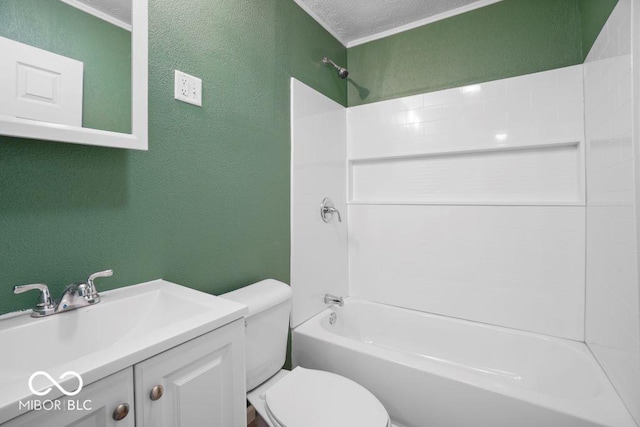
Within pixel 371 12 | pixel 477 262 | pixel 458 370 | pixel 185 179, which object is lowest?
pixel 458 370

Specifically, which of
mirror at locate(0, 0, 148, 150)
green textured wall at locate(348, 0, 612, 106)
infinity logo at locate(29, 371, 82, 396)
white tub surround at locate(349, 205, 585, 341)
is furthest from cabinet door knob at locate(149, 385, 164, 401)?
green textured wall at locate(348, 0, 612, 106)

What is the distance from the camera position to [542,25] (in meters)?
1.82

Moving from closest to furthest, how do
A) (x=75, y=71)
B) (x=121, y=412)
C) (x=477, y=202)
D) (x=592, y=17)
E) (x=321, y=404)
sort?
(x=121, y=412) < (x=75, y=71) < (x=321, y=404) < (x=592, y=17) < (x=477, y=202)

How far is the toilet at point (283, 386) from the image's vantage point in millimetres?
1159

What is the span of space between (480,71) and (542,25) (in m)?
0.38

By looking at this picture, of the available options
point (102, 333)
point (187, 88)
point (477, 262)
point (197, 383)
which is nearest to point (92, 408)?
point (197, 383)

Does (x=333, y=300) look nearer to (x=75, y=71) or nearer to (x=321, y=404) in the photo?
(x=321, y=404)

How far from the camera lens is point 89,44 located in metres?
0.96

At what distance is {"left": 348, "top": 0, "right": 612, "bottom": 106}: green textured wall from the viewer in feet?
5.80

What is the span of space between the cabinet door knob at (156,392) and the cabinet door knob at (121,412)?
0.18 feet

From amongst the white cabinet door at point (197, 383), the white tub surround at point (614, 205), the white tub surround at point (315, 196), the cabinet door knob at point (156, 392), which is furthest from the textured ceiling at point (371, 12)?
the cabinet door knob at point (156, 392)

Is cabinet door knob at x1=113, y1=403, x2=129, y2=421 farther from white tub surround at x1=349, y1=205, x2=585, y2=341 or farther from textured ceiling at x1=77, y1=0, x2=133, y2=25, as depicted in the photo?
white tub surround at x1=349, y1=205, x2=585, y2=341

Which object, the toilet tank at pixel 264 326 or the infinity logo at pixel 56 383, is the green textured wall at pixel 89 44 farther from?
the toilet tank at pixel 264 326

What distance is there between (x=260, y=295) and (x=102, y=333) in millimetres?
609
